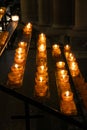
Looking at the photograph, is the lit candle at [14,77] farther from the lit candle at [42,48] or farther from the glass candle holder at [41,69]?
the lit candle at [42,48]

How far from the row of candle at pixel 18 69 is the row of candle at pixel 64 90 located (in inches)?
21.7

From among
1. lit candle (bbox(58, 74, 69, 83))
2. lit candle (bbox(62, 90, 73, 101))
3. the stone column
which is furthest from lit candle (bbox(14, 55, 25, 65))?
the stone column

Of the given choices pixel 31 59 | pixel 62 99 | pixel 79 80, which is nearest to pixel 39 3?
pixel 31 59

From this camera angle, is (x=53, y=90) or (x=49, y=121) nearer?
(x=49, y=121)

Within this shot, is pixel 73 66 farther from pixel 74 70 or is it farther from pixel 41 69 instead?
pixel 41 69

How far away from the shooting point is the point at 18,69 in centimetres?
648

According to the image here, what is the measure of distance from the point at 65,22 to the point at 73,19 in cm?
29

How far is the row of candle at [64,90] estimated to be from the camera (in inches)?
185

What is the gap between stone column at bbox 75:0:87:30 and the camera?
520 inches

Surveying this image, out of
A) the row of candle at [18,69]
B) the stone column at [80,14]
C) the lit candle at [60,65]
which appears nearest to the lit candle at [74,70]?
the lit candle at [60,65]

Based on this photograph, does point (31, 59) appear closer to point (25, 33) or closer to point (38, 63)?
point (25, 33)

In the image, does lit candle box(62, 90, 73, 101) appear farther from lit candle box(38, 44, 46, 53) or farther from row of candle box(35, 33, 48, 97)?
lit candle box(38, 44, 46, 53)

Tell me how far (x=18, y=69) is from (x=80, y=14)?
721cm

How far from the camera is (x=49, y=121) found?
6707 mm
